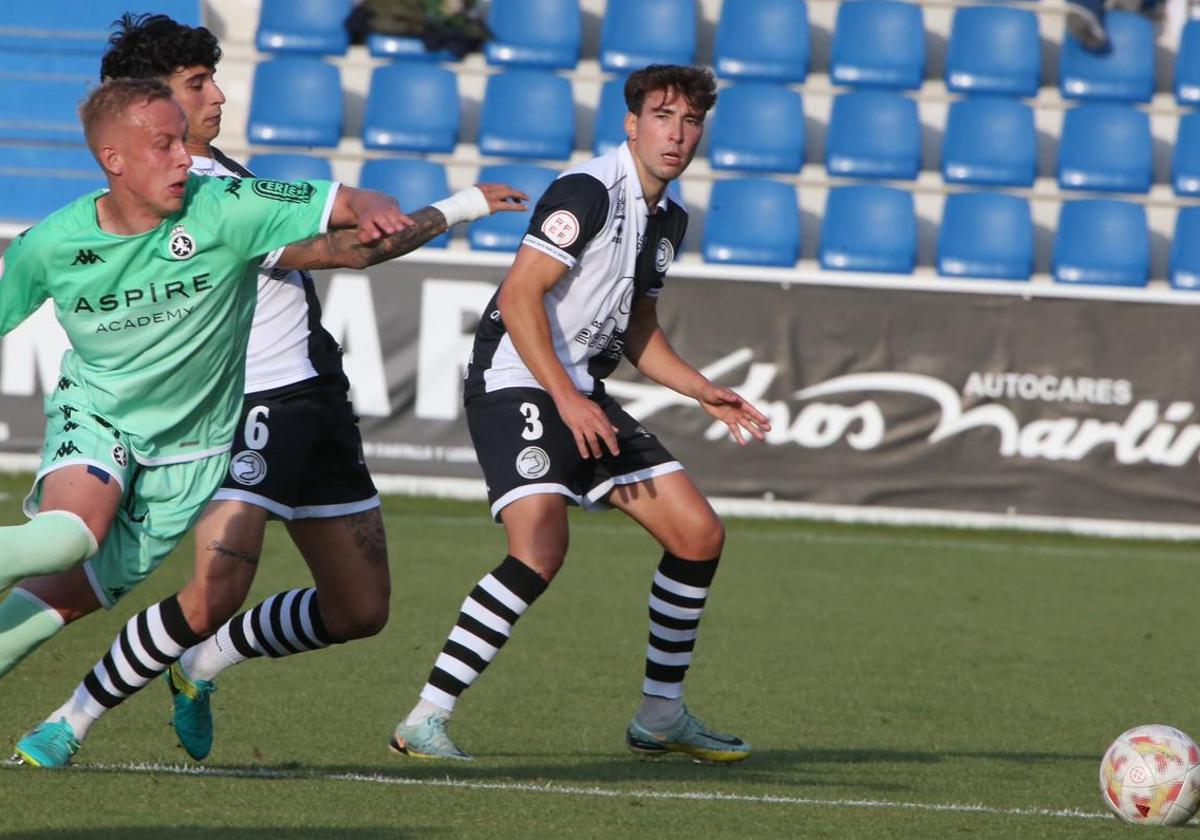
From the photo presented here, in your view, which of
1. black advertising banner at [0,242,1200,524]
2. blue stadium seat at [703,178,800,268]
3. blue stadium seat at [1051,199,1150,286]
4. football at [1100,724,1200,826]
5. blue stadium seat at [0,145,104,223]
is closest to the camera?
football at [1100,724,1200,826]

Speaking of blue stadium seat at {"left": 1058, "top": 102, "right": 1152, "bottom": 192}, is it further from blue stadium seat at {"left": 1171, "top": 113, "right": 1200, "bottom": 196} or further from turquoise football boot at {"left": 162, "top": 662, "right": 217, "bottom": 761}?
turquoise football boot at {"left": 162, "top": 662, "right": 217, "bottom": 761}

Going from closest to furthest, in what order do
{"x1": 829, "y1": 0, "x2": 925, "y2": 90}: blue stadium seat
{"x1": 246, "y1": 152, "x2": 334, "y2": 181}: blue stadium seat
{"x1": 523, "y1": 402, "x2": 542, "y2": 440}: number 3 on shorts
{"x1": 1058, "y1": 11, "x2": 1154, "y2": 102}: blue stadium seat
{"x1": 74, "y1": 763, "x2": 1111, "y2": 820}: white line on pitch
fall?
{"x1": 74, "y1": 763, "x2": 1111, "y2": 820}: white line on pitch, {"x1": 523, "y1": 402, "x2": 542, "y2": 440}: number 3 on shorts, {"x1": 246, "y1": 152, "x2": 334, "y2": 181}: blue stadium seat, {"x1": 829, "y1": 0, "x2": 925, "y2": 90}: blue stadium seat, {"x1": 1058, "y1": 11, "x2": 1154, "y2": 102}: blue stadium seat

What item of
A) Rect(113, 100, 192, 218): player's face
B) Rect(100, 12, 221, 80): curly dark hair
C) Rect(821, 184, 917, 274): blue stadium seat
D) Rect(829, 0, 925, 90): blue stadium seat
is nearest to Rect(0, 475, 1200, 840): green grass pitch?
Rect(113, 100, 192, 218): player's face

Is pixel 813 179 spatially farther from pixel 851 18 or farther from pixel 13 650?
pixel 13 650

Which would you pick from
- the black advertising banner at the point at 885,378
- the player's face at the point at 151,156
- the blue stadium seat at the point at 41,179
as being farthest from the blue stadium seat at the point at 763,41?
the player's face at the point at 151,156

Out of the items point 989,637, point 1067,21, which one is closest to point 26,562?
point 989,637

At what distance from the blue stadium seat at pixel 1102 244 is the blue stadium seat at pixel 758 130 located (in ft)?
7.39

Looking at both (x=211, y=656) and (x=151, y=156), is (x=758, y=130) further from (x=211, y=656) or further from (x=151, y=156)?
(x=151, y=156)

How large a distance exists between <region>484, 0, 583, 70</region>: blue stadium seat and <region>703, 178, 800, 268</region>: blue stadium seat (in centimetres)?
194

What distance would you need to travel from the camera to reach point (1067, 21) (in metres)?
16.5

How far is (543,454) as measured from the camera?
19.1ft

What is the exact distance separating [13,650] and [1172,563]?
8812 mm

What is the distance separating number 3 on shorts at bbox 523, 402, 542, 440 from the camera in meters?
5.86

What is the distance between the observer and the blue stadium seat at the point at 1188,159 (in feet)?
51.2
